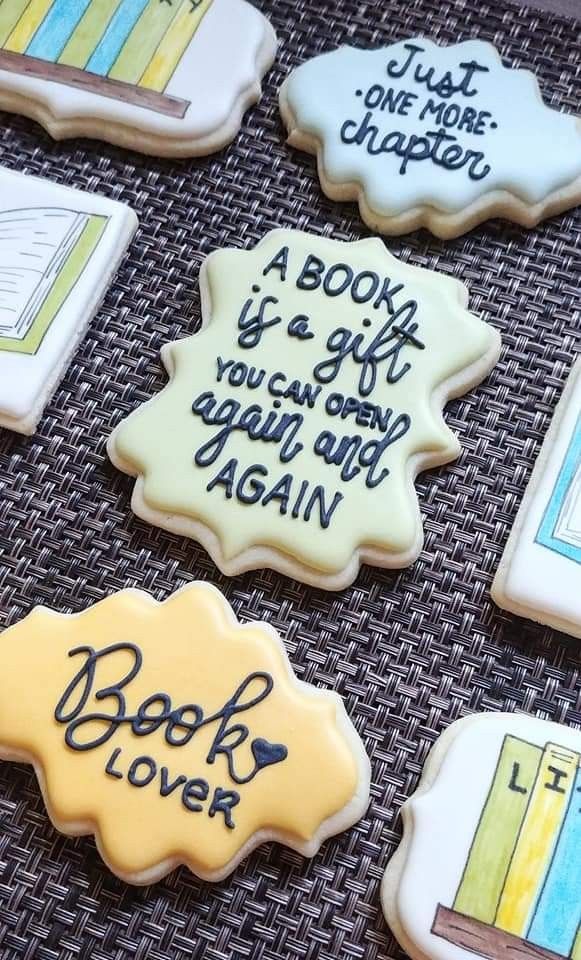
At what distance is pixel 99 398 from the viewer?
920mm

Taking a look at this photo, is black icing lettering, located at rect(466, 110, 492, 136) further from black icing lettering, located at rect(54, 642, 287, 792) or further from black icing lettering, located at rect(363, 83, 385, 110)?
black icing lettering, located at rect(54, 642, 287, 792)

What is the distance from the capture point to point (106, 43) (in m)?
1.04

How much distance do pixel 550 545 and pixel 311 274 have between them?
12.1 inches

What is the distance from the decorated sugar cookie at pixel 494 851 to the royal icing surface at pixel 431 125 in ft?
1.53

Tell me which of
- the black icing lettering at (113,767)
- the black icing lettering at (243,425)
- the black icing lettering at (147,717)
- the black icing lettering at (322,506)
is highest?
the black icing lettering at (243,425)

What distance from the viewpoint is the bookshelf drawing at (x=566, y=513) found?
0.82 m

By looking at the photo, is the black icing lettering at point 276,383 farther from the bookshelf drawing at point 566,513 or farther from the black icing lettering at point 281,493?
the bookshelf drawing at point 566,513

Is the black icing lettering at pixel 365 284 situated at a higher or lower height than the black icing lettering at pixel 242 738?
higher

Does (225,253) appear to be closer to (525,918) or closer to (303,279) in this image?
(303,279)

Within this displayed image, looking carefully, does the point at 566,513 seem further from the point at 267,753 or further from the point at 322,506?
the point at 267,753

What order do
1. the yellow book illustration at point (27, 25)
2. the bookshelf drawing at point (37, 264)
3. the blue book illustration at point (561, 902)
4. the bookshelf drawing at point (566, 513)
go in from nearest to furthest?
1. the blue book illustration at point (561, 902)
2. the bookshelf drawing at point (566, 513)
3. the bookshelf drawing at point (37, 264)
4. the yellow book illustration at point (27, 25)

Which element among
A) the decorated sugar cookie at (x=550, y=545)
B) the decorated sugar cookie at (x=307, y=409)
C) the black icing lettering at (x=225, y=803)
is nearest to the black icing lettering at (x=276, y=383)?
the decorated sugar cookie at (x=307, y=409)

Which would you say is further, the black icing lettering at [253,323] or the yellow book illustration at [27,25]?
the yellow book illustration at [27,25]

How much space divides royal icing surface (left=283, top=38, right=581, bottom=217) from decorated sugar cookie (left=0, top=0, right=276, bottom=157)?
6 cm
